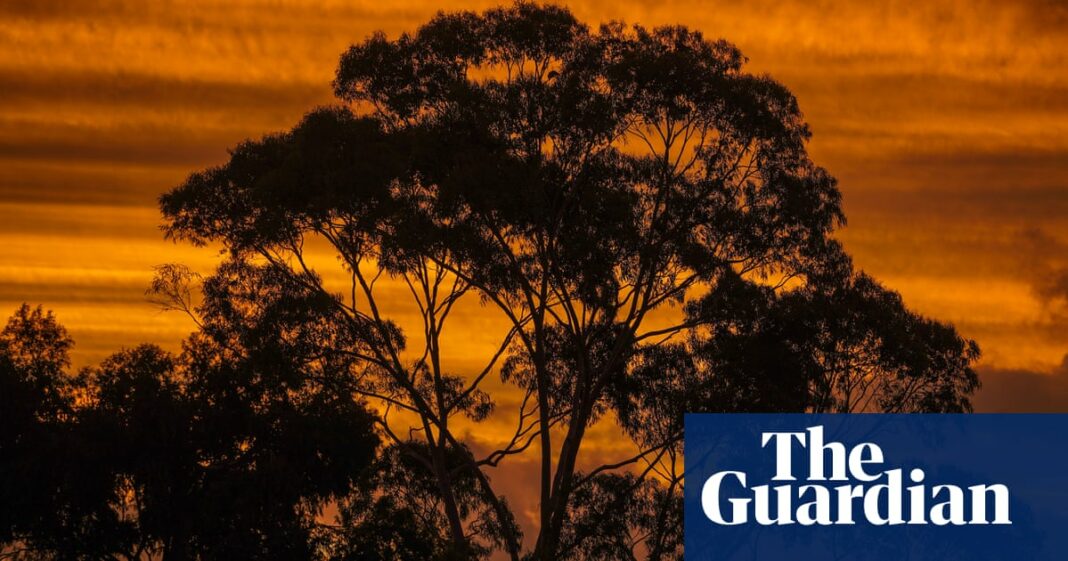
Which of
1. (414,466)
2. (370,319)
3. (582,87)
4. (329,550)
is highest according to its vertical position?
(582,87)

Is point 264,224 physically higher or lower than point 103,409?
higher

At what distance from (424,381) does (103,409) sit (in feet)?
24.9

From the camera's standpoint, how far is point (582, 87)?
3456 centimetres

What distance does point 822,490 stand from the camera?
39094mm

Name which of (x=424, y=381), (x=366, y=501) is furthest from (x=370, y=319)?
(x=366, y=501)

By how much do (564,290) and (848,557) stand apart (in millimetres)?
12057

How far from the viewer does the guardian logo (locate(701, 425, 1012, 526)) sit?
128 ft

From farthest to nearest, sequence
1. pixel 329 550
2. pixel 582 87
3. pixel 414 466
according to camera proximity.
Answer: pixel 414 466 → pixel 329 550 → pixel 582 87

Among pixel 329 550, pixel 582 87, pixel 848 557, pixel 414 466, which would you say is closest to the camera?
pixel 582 87

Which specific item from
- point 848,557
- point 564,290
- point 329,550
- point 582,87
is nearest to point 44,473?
point 329,550

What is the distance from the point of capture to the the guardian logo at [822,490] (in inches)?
1531

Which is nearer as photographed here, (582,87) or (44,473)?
(582,87)

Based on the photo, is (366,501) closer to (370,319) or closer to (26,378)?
(370,319)

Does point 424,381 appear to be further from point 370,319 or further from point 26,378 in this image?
point 26,378
